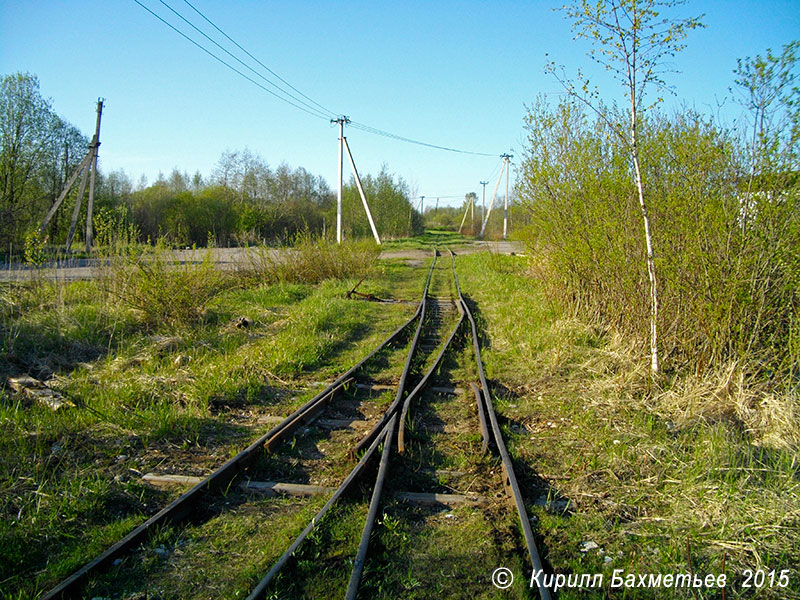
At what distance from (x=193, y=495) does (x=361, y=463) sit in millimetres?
1254

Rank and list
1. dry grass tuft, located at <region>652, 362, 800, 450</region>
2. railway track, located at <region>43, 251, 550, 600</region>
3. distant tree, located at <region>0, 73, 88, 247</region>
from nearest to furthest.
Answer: railway track, located at <region>43, 251, 550, 600</region>
dry grass tuft, located at <region>652, 362, 800, 450</region>
distant tree, located at <region>0, 73, 88, 247</region>

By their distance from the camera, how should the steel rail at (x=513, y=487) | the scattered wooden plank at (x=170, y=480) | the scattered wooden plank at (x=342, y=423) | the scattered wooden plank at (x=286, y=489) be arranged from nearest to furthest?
1. the steel rail at (x=513, y=487)
2. the scattered wooden plank at (x=286, y=489)
3. the scattered wooden plank at (x=170, y=480)
4. the scattered wooden plank at (x=342, y=423)

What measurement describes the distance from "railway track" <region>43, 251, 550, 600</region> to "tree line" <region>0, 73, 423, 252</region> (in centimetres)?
537

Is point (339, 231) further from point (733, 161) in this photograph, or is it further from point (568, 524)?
point (568, 524)

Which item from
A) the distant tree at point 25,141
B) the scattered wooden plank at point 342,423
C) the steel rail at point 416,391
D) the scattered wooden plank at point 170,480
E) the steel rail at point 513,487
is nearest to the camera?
the steel rail at point 513,487

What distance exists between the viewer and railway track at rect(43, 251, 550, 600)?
3.21 m

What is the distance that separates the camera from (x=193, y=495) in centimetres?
381

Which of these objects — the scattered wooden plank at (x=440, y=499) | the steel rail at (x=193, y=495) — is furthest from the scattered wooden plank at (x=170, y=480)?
the scattered wooden plank at (x=440, y=499)

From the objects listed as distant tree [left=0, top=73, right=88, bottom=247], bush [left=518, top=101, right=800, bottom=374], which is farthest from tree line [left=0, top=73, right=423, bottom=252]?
bush [left=518, top=101, right=800, bottom=374]

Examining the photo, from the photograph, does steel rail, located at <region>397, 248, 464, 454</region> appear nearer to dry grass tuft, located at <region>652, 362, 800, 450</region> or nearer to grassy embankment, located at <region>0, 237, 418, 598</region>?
grassy embankment, located at <region>0, 237, 418, 598</region>

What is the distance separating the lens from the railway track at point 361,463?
3.21 metres

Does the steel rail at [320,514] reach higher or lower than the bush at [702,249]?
lower

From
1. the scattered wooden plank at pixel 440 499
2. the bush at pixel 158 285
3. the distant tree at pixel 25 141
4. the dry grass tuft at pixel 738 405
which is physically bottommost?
the scattered wooden plank at pixel 440 499

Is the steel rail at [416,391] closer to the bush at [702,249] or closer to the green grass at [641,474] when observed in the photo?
the green grass at [641,474]
